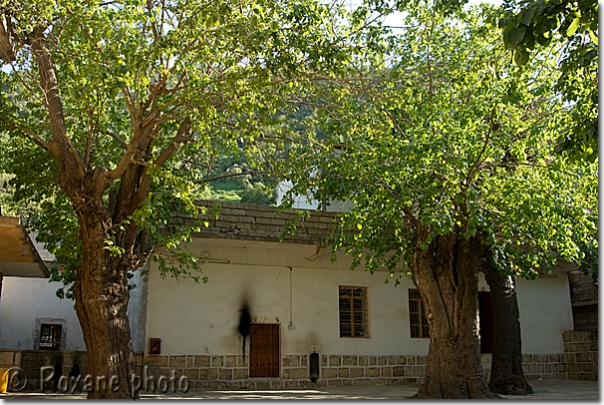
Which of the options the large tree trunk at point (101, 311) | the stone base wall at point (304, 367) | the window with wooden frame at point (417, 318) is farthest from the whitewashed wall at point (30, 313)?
the large tree trunk at point (101, 311)

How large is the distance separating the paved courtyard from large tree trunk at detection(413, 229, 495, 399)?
126 centimetres

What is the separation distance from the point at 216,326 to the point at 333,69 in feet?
26.3

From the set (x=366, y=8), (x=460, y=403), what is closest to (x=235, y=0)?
(x=366, y=8)

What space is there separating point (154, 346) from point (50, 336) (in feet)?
22.3

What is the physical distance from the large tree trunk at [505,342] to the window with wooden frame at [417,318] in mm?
3357

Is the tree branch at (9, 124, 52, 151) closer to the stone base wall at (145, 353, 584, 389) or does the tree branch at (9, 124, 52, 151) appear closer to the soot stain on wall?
the stone base wall at (145, 353, 584, 389)

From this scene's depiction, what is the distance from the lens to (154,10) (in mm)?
10273

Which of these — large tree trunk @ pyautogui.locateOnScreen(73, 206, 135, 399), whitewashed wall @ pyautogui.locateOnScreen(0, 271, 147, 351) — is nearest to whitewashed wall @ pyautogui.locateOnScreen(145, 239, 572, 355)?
large tree trunk @ pyautogui.locateOnScreen(73, 206, 135, 399)

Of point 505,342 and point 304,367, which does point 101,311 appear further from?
point 505,342

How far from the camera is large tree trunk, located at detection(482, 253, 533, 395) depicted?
1387cm

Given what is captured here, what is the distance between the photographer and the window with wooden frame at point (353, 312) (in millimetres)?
16875

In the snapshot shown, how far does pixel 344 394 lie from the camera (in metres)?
14.0

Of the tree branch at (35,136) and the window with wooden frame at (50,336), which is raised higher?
the tree branch at (35,136)

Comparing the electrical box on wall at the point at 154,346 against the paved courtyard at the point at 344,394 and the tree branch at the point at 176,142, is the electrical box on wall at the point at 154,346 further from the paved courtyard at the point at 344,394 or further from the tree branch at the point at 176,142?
the tree branch at the point at 176,142
